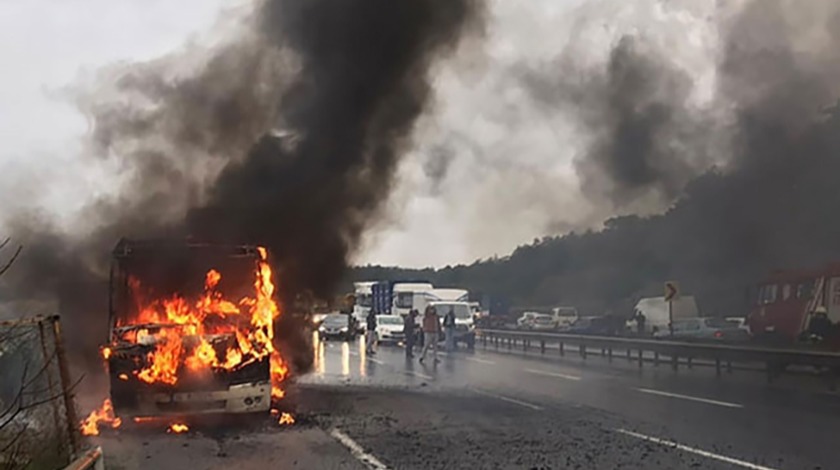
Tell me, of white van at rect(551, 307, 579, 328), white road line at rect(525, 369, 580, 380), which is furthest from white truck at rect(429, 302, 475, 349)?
white van at rect(551, 307, 579, 328)

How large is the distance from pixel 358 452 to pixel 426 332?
15.0 m

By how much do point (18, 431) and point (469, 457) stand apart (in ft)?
14.5

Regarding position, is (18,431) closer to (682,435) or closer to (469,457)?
(469,457)

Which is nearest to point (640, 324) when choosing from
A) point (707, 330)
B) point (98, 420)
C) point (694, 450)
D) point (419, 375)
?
point (707, 330)

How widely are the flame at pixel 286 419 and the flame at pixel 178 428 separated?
124cm

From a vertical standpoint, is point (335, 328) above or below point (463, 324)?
below

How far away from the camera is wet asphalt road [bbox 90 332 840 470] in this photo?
9.16 m

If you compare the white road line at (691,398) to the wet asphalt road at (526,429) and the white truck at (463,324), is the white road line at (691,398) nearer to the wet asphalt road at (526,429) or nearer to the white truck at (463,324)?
the wet asphalt road at (526,429)

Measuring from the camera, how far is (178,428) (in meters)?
12.1

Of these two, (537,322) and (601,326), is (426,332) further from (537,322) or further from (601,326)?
(537,322)

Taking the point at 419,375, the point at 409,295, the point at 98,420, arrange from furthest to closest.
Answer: the point at 409,295
the point at 419,375
the point at 98,420

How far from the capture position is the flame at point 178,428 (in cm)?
1180

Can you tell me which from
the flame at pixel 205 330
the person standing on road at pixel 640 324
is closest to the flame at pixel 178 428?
the flame at pixel 205 330

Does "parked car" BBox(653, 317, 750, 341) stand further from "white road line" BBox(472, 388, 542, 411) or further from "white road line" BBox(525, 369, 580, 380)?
"white road line" BBox(472, 388, 542, 411)
